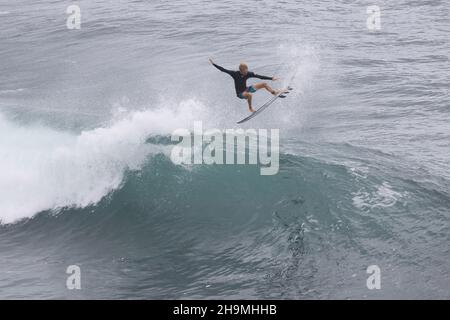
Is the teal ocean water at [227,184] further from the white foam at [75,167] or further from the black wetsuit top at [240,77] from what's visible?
the black wetsuit top at [240,77]

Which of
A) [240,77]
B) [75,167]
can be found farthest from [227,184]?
[75,167]

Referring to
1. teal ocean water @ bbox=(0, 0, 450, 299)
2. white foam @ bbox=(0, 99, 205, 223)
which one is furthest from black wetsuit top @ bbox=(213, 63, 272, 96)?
white foam @ bbox=(0, 99, 205, 223)

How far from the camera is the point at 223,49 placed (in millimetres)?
42875

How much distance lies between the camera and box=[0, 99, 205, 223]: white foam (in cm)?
2267

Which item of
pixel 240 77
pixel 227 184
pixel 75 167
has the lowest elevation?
pixel 227 184

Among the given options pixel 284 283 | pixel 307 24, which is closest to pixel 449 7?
pixel 307 24

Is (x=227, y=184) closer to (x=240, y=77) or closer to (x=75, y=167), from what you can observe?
(x=240, y=77)

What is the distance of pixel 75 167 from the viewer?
76.3 feet

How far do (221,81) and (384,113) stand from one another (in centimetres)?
987

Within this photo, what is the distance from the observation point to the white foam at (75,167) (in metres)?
22.7

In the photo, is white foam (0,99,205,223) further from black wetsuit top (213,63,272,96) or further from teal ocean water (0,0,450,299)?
black wetsuit top (213,63,272,96)

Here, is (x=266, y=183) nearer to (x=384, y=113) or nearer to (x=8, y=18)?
(x=384, y=113)

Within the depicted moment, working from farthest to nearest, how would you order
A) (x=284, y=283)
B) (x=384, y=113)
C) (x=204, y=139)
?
(x=384, y=113), (x=204, y=139), (x=284, y=283)

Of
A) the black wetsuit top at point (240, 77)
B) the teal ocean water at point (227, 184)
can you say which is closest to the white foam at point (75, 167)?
the teal ocean water at point (227, 184)
